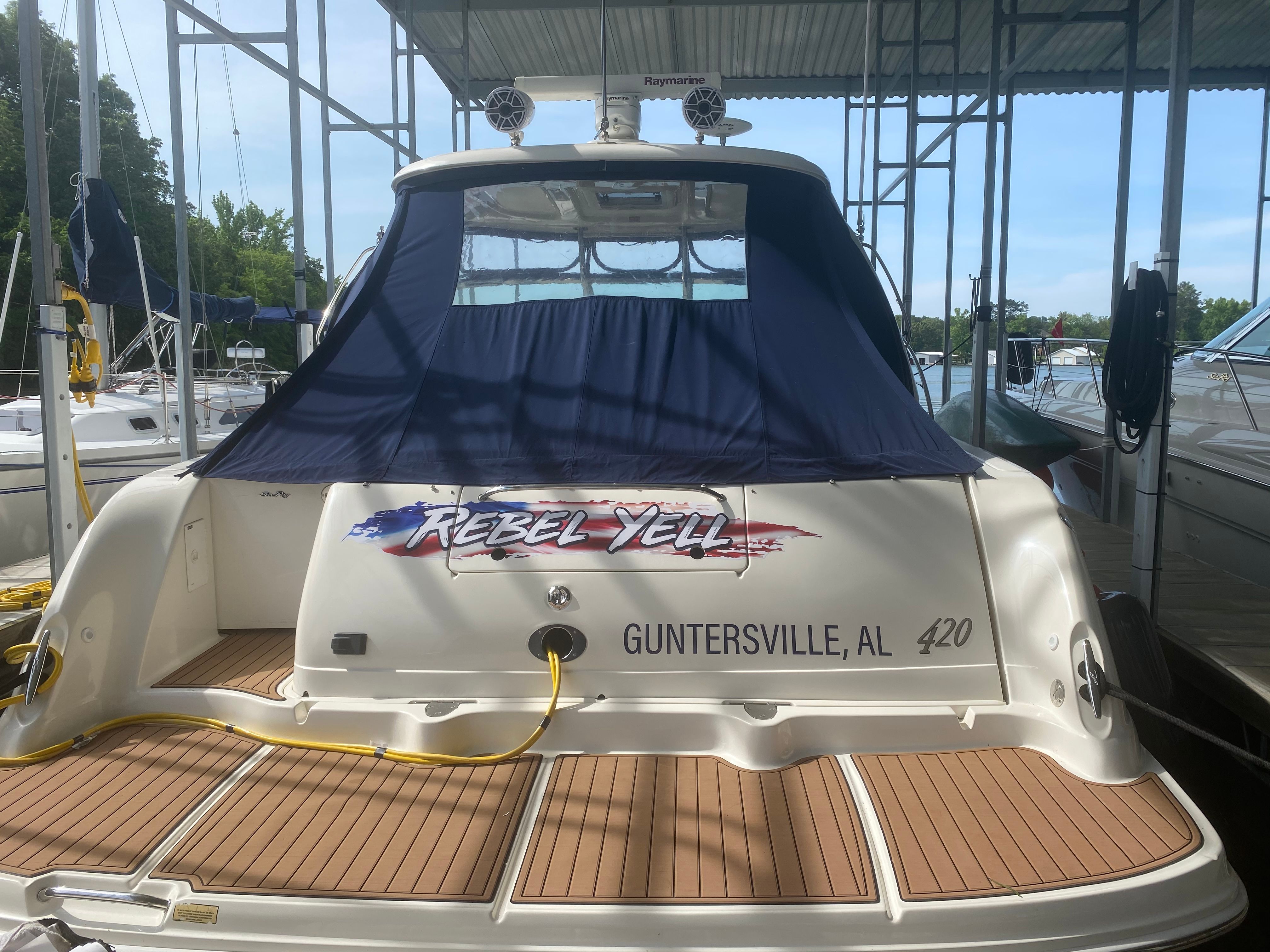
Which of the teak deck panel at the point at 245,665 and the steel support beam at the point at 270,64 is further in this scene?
the steel support beam at the point at 270,64

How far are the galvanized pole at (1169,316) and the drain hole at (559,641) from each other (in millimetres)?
2547

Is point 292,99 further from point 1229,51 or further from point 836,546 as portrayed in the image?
point 1229,51

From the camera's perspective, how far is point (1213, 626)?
12.6 ft

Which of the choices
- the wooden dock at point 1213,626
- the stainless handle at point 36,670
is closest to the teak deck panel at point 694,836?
the stainless handle at point 36,670

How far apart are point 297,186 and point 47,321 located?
110 inches

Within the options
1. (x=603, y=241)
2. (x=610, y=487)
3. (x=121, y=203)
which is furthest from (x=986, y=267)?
(x=121, y=203)

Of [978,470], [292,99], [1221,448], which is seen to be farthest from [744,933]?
[292,99]

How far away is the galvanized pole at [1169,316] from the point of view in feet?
11.8

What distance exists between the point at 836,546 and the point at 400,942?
142cm

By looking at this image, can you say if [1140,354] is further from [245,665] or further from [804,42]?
[804,42]

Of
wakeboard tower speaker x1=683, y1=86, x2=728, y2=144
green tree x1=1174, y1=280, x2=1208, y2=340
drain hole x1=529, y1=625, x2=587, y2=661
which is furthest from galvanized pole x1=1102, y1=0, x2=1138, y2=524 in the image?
green tree x1=1174, y1=280, x2=1208, y2=340

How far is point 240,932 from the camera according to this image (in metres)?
1.72

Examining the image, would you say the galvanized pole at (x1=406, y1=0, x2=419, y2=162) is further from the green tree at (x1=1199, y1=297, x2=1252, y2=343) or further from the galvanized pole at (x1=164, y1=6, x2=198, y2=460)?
the green tree at (x1=1199, y1=297, x2=1252, y2=343)

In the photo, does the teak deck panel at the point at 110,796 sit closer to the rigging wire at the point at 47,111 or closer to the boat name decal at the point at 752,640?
the boat name decal at the point at 752,640
